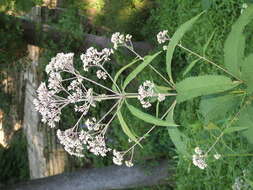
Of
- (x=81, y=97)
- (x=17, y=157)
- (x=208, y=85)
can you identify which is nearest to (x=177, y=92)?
(x=208, y=85)

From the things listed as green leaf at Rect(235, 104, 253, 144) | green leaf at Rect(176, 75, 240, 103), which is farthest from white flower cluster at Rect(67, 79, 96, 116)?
green leaf at Rect(235, 104, 253, 144)

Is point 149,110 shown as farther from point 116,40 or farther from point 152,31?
point 116,40

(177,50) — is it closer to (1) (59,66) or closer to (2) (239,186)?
(2) (239,186)

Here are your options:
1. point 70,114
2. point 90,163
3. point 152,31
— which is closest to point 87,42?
point 152,31

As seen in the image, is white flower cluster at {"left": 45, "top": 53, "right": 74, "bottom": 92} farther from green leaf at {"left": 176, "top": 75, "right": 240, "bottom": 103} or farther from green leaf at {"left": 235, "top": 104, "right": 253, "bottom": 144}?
green leaf at {"left": 235, "top": 104, "right": 253, "bottom": 144}

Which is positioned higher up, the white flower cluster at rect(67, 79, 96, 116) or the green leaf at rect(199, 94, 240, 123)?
the white flower cluster at rect(67, 79, 96, 116)

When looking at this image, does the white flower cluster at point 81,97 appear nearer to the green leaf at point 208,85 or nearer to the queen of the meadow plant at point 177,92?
the queen of the meadow plant at point 177,92

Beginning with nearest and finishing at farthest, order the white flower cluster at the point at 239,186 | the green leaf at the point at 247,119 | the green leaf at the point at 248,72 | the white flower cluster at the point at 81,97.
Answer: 1. the green leaf at the point at 248,72
2. the green leaf at the point at 247,119
3. the white flower cluster at the point at 81,97
4. the white flower cluster at the point at 239,186

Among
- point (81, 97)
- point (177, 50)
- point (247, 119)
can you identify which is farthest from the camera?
point (177, 50)

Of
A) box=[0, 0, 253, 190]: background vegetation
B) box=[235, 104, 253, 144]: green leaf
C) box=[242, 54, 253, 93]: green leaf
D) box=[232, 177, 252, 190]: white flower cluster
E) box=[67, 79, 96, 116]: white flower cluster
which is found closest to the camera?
box=[242, 54, 253, 93]: green leaf

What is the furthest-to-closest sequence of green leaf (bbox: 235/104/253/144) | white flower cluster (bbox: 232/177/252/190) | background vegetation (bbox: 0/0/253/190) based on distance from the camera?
background vegetation (bbox: 0/0/253/190), white flower cluster (bbox: 232/177/252/190), green leaf (bbox: 235/104/253/144)

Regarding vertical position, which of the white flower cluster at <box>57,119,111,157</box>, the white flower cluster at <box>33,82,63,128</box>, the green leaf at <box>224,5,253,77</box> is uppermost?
the green leaf at <box>224,5,253,77</box>

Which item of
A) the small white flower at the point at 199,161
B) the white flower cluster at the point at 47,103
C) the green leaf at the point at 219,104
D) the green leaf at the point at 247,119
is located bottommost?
the small white flower at the point at 199,161

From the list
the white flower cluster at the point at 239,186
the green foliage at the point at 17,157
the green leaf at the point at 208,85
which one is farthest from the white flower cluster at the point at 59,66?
the green foliage at the point at 17,157
